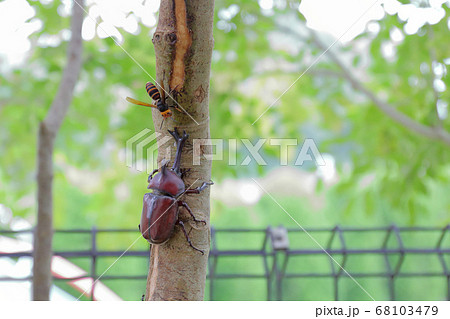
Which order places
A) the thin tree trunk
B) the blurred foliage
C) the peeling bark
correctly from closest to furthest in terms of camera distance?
the peeling bark < the thin tree trunk < the blurred foliage

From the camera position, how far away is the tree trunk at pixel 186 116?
22.5 inches

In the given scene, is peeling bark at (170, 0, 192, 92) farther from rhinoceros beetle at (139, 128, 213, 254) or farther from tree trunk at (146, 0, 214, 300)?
rhinoceros beetle at (139, 128, 213, 254)

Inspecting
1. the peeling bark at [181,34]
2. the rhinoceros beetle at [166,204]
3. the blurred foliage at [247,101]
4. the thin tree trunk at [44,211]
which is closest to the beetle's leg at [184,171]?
the rhinoceros beetle at [166,204]

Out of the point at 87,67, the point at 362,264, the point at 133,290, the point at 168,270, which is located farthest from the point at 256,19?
the point at 362,264

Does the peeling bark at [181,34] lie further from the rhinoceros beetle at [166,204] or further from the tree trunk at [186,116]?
the rhinoceros beetle at [166,204]

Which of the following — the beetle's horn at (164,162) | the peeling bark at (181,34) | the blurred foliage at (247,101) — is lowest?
the beetle's horn at (164,162)

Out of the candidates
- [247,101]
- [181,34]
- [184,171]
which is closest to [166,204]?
[184,171]

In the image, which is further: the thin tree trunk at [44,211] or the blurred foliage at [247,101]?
the blurred foliage at [247,101]

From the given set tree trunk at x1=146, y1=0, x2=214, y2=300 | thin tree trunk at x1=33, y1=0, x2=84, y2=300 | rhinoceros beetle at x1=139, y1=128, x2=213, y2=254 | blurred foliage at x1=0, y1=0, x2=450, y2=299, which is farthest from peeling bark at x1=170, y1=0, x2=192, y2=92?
blurred foliage at x1=0, y1=0, x2=450, y2=299

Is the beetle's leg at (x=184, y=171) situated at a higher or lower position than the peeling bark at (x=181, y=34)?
→ lower

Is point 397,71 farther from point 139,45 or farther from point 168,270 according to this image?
point 168,270

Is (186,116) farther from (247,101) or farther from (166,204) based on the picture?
(247,101)

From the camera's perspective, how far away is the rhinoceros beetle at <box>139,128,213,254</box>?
0.61 meters

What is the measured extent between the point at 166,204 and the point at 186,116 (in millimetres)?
133
